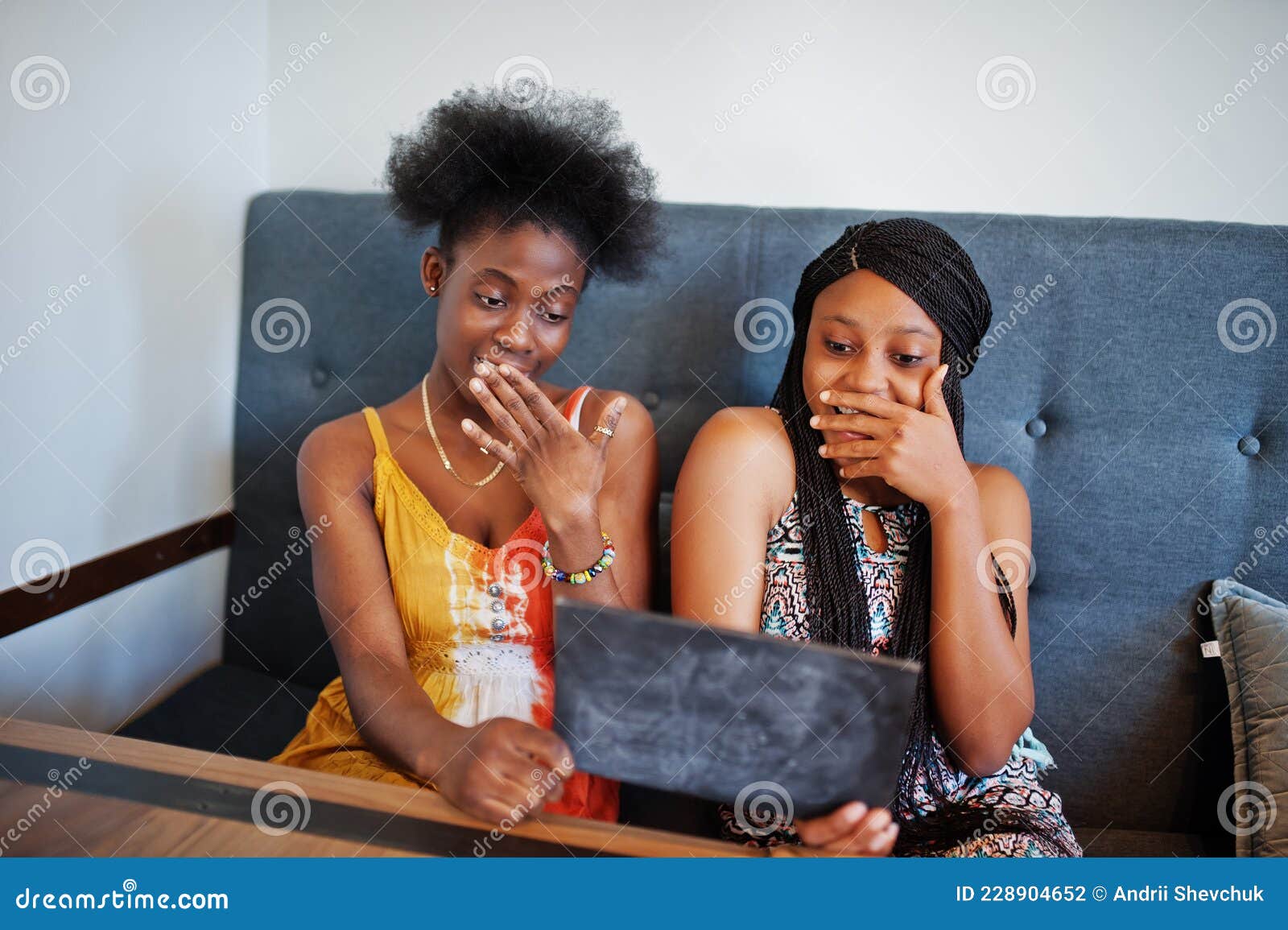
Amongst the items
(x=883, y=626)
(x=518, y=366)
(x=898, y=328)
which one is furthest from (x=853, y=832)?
(x=518, y=366)

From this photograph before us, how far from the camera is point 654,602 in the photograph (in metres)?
1.42

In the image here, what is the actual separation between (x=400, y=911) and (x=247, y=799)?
0.22 m

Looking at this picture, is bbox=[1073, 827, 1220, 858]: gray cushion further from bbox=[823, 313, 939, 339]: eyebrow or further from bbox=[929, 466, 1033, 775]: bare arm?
bbox=[823, 313, 939, 339]: eyebrow

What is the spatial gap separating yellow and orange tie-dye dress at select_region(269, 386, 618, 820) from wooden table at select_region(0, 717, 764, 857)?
373 millimetres

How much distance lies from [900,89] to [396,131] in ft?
3.34

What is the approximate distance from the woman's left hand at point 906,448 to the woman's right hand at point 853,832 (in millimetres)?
486

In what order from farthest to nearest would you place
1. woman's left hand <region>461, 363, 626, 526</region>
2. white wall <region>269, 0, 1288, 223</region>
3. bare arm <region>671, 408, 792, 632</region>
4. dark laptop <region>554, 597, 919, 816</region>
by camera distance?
white wall <region>269, 0, 1288, 223</region>
bare arm <region>671, 408, 792, 632</region>
woman's left hand <region>461, 363, 626, 526</region>
dark laptop <region>554, 597, 919, 816</region>

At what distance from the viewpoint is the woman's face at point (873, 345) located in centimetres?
120

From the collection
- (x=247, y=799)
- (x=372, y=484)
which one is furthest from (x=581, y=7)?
(x=247, y=799)

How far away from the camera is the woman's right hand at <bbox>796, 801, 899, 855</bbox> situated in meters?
0.82

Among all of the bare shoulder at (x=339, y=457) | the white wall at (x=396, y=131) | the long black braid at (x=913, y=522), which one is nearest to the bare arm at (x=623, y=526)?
the long black braid at (x=913, y=522)

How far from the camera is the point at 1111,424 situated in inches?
57.9

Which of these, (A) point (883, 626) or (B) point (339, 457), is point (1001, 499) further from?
(B) point (339, 457)

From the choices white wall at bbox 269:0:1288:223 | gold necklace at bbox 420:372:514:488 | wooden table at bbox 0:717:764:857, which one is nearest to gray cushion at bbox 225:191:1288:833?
white wall at bbox 269:0:1288:223
